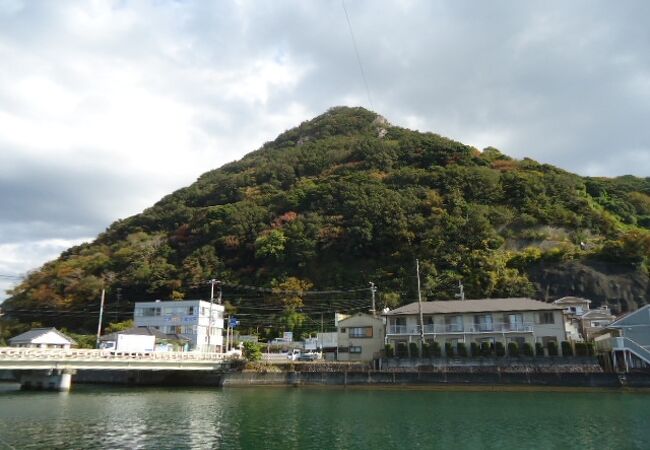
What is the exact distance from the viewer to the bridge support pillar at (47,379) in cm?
3847

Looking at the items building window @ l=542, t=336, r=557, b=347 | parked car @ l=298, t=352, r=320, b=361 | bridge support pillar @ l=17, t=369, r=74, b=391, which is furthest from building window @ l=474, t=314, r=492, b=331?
bridge support pillar @ l=17, t=369, r=74, b=391

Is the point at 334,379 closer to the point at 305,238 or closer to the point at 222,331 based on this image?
the point at 222,331

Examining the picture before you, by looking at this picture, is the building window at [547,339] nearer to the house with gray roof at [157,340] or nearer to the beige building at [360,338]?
the beige building at [360,338]

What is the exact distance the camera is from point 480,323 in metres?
44.0

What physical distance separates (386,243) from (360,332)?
26430 mm

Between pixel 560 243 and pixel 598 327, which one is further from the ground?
pixel 560 243

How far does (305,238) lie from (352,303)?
50.9 ft

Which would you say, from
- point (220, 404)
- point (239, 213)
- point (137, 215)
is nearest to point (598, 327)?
point (220, 404)

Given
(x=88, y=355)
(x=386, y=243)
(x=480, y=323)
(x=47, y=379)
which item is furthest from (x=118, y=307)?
(x=480, y=323)

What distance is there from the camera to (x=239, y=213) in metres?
89.2

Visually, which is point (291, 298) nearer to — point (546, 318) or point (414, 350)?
point (414, 350)

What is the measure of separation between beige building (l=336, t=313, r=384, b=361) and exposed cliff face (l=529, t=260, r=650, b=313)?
81.1 ft

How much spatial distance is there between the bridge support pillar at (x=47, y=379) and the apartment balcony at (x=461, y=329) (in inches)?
1096

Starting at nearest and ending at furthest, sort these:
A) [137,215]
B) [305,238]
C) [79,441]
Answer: [79,441] < [305,238] < [137,215]
